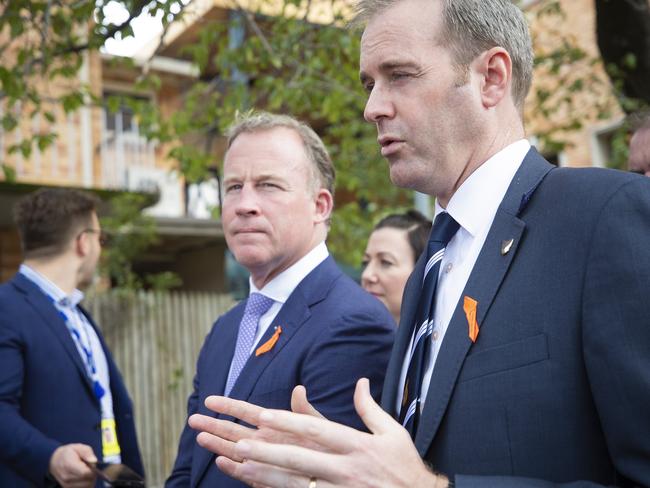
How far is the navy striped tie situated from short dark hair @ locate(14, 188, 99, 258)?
109 inches

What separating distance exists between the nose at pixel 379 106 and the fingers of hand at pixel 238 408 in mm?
719

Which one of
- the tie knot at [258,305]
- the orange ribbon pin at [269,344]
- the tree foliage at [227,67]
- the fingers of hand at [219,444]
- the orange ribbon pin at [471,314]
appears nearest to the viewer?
the orange ribbon pin at [471,314]

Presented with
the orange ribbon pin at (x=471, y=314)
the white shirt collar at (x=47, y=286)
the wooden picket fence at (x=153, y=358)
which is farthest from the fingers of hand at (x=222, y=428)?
the wooden picket fence at (x=153, y=358)

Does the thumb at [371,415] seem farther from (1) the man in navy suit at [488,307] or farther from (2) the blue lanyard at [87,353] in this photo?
(2) the blue lanyard at [87,353]

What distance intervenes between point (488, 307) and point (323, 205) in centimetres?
146

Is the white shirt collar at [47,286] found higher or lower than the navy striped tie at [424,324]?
lower

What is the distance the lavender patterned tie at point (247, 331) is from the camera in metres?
2.62

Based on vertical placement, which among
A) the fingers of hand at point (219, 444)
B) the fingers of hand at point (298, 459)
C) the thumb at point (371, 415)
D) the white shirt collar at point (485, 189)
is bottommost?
the fingers of hand at point (219, 444)

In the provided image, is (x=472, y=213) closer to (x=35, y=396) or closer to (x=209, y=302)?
(x=35, y=396)

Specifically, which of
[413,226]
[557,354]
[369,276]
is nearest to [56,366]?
[369,276]

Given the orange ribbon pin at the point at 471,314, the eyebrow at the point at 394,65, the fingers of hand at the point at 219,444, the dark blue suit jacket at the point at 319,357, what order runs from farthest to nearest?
the dark blue suit jacket at the point at 319,357
the eyebrow at the point at 394,65
the fingers of hand at the point at 219,444
the orange ribbon pin at the point at 471,314

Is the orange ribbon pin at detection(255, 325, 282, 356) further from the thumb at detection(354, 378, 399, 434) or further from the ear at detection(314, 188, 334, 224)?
the thumb at detection(354, 378, 399, 434)

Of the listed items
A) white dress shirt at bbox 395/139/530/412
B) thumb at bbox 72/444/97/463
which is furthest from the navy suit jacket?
thumb at bbox 72/444/97/463

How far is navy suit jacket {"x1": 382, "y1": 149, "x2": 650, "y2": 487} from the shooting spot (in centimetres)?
136
